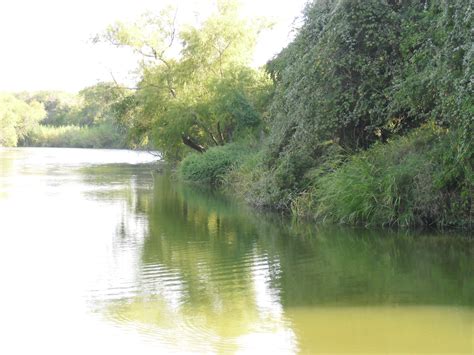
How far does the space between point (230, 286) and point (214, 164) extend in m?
19.2

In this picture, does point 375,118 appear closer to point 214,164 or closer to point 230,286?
point 230,286

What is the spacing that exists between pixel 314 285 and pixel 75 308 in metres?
3.37

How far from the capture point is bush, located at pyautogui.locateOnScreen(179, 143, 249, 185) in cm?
2757

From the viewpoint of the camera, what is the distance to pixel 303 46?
16781 mm

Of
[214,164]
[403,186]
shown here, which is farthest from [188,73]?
[403,186]

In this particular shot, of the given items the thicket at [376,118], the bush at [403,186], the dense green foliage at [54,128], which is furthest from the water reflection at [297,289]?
the dense green foliage at [54,128]

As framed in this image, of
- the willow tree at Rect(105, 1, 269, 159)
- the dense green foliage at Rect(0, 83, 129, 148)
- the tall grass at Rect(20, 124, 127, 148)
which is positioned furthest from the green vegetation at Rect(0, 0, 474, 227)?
the tall grass at Rect(20, 124, 127, 148)

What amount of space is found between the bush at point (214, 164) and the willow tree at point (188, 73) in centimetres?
242

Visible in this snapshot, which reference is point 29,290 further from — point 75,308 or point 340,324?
point 340,324

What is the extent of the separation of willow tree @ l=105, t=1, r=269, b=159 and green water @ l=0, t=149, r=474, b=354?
15432mm

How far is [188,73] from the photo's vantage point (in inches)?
1325

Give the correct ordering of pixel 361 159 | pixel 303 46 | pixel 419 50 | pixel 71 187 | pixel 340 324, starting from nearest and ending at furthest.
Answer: pixel 340 324 < pixel 419 50 < pixel 361 159 < pixel 303 46 < pixel 71 187

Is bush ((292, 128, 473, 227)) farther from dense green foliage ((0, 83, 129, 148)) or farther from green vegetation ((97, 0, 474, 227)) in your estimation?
dense green foliage ((0, 83, 129, 148))

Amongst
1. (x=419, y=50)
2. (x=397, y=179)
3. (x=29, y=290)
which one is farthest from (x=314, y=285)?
(x=419, y=50)
